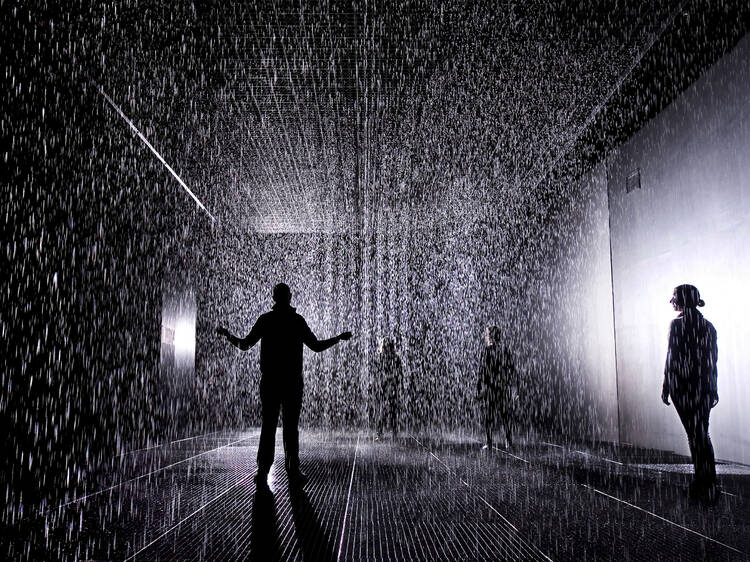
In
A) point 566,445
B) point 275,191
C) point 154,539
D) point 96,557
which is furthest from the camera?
point 275,191

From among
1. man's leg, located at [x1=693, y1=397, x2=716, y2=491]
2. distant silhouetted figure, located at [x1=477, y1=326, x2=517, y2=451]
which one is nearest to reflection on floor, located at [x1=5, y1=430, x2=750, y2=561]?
man's leg, located at [x1=693, y1=397, x2=716, y2=491]

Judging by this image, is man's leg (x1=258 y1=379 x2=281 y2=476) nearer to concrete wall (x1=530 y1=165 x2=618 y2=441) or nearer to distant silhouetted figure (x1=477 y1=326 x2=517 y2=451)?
distant silhouetted figure (x1=477 y1=326 x2=517 y2=451)

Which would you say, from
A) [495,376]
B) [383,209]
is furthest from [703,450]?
[383,209]

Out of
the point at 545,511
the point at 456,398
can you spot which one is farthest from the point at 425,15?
the point at 456,398

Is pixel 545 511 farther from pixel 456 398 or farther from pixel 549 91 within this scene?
pixel 456 398

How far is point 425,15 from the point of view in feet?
19.6

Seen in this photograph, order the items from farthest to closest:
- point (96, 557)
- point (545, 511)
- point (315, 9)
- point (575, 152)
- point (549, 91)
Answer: point (575, 152), point (549, 91), point (315, 9), point (545, 511), point (96, 557)

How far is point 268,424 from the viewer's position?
4.77 m

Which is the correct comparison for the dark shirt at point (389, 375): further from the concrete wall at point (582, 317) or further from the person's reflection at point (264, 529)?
the person's reflection at point (264, 529)

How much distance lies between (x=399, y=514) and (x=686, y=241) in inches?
202

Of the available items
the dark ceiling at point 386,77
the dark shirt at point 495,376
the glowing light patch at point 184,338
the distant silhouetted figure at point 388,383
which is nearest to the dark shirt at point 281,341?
the dark ceiling at point 386,77

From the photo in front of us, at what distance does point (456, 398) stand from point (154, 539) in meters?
12.1

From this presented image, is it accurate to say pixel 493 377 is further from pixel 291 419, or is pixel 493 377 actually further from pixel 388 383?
pixel 291 419

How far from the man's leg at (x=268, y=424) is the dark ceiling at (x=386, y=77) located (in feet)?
11.4
